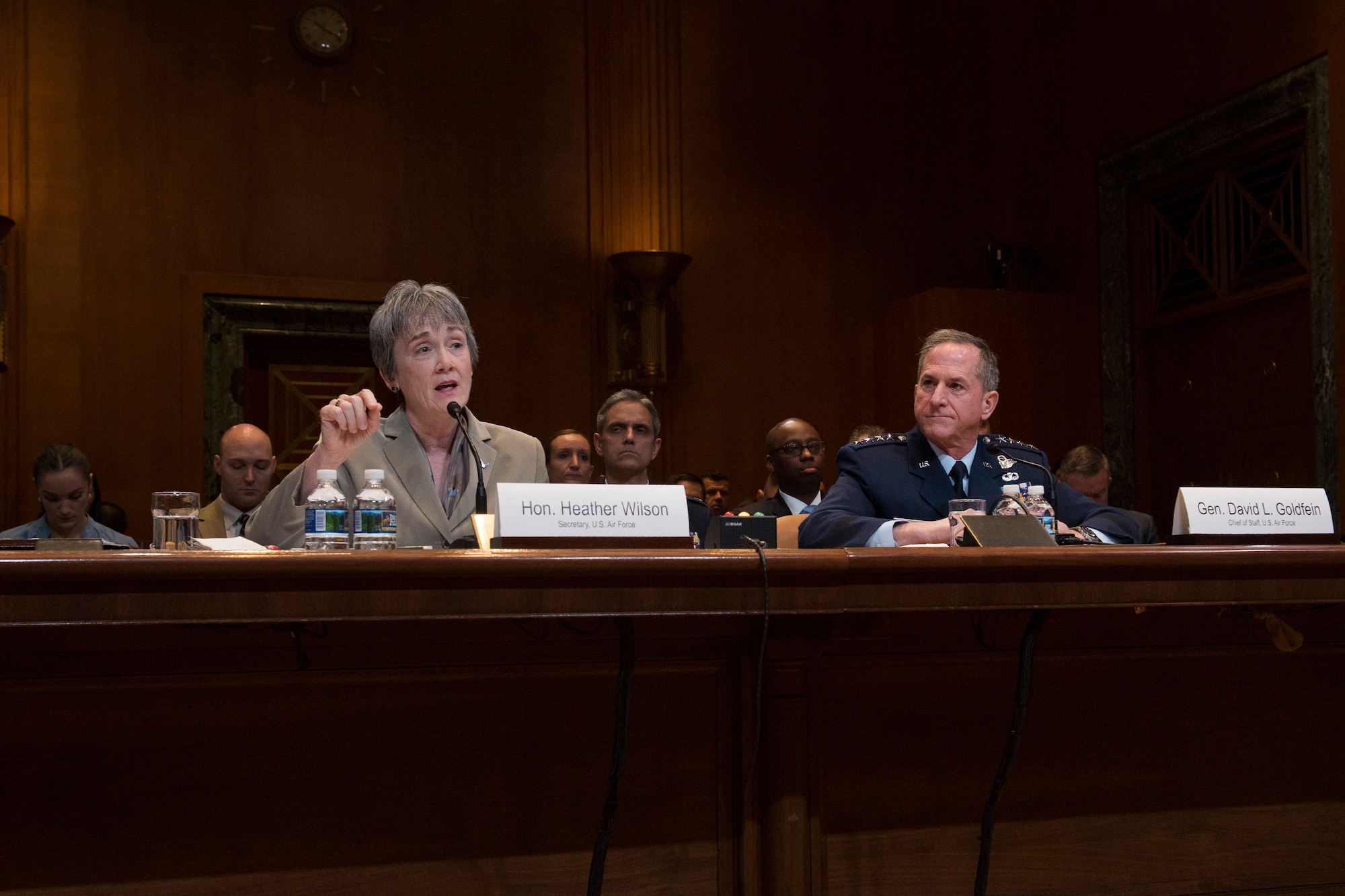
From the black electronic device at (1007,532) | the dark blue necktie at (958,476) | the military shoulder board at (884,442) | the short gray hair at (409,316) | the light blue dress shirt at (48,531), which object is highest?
the short gray hair at (409,316)

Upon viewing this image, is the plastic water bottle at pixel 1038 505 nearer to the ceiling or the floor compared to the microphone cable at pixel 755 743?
nearer to the ceiling

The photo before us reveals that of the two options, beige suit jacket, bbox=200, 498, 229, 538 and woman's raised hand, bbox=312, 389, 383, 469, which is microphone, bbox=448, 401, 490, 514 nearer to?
woman's raised hand, bbox=312, 389, 383, 469

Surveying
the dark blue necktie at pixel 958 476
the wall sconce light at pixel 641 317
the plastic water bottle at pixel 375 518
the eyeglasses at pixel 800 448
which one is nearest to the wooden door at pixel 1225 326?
the eyeglasses at pixel 800 448

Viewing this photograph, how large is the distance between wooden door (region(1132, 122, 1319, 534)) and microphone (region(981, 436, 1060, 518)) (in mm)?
2555

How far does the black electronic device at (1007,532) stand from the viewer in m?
1.68

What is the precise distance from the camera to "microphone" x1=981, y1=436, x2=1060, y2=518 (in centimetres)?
208

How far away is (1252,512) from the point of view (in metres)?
1.81

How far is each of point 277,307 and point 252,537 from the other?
3.31 metres

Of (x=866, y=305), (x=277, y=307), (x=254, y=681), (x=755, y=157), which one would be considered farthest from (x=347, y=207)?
(x=254, y=681)

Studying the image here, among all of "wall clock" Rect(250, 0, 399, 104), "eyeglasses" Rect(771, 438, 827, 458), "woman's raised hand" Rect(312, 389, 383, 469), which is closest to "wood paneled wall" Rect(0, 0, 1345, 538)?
"wall clock" Rect(250, 0, 399, 104)

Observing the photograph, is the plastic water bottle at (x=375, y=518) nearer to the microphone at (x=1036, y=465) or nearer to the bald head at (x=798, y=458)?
the microphone at (x=1036, y=465)

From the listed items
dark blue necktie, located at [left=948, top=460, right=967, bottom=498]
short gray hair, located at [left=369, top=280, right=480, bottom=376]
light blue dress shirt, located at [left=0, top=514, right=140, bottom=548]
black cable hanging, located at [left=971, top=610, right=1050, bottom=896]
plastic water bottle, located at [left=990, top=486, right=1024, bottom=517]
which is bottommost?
black cable hanging, located at [left=971, top=610, right=1050, bottom=896]

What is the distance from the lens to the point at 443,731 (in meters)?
1.62

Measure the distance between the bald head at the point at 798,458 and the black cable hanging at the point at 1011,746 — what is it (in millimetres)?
2198
